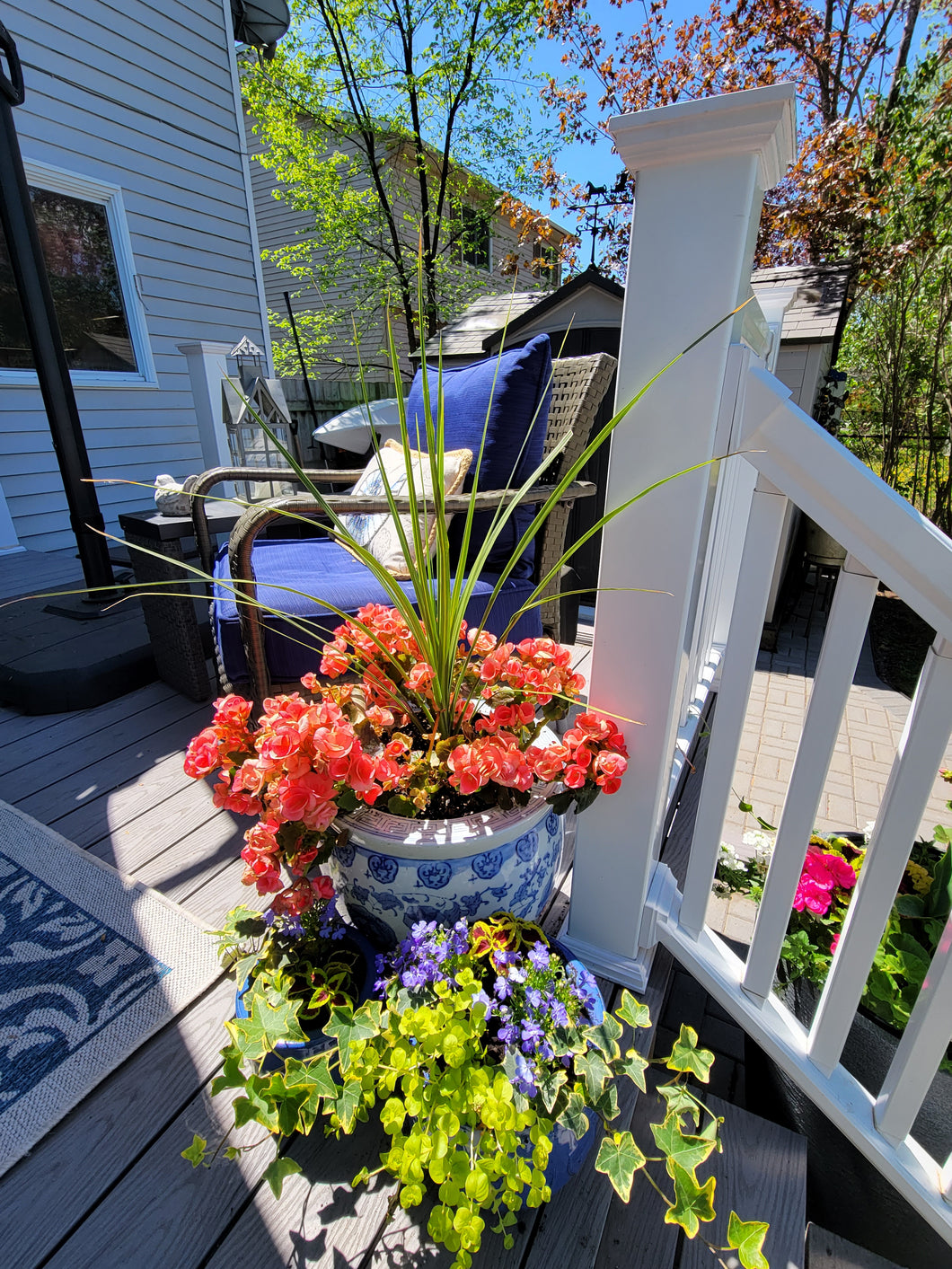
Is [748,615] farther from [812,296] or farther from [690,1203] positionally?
[812,296]

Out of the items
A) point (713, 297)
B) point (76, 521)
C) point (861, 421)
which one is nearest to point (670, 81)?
point (861, 421)

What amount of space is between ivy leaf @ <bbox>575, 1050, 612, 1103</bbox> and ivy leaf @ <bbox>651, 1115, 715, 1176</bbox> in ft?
0.22

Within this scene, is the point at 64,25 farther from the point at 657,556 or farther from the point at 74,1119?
the point at 74,1119

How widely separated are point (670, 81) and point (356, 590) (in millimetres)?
7081

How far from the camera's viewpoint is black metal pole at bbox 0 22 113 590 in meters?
2.22

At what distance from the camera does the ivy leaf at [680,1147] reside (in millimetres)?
688

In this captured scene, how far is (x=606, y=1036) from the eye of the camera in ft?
2.52

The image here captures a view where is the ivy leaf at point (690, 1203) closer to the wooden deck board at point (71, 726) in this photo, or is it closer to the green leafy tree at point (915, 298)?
the wooden deck board at point (71, 726)

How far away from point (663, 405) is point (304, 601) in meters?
0.99

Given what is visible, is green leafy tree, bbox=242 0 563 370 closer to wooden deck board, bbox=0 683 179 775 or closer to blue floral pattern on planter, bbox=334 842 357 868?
wooden deck board, bbox=0 683 179 775

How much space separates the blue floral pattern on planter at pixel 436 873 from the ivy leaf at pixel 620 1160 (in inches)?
13.7

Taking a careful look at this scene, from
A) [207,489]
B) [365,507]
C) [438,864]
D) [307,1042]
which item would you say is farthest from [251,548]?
[307,1042]

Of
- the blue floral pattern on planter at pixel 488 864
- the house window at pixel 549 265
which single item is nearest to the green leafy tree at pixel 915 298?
the house window at pixel 549 265

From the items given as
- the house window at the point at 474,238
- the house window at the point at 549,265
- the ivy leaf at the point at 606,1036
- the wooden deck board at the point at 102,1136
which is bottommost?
the wooden deck board at the point at 102,1136
